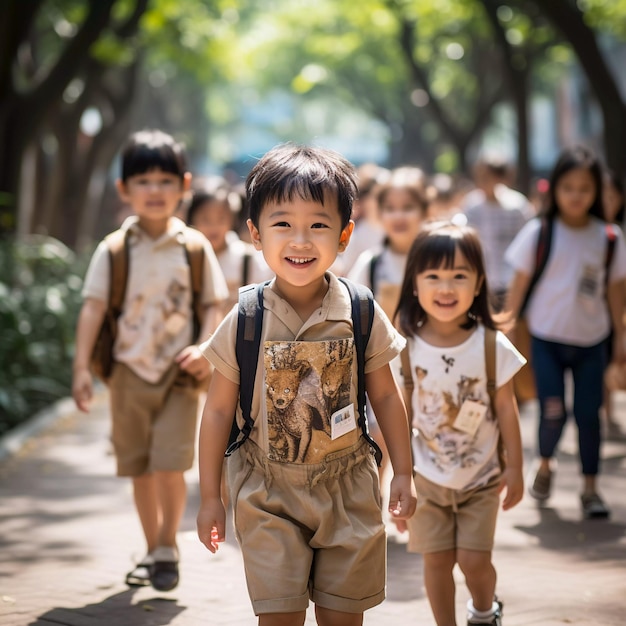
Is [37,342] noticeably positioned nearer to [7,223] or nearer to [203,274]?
[7,223]

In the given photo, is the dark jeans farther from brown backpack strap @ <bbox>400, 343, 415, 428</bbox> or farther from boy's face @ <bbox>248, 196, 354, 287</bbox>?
boy's face @ <bbox>248, 196, 354, 287</bbox>

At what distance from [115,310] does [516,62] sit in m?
17.8

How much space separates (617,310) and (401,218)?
1.29 meters

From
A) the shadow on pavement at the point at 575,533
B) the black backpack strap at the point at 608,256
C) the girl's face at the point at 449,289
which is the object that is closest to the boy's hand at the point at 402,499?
the girl's face at the point at 449,289

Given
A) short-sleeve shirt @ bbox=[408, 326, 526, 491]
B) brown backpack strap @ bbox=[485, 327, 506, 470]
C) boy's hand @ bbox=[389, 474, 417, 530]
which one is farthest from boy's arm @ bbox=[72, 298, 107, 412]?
boy's hand @ bbox=[389, 474, 417, 530]

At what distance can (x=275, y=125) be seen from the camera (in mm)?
72125

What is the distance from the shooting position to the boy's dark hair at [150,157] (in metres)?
5.54

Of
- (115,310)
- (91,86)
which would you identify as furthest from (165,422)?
(91,86)

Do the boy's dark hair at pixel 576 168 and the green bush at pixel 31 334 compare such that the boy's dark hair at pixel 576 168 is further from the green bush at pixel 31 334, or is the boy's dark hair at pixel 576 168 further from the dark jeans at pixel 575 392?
the green bush at pixel 31 334

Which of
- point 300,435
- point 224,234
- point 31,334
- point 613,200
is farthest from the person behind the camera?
point 31,334

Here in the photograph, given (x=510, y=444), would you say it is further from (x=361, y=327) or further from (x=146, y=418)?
(x=146, y=418)

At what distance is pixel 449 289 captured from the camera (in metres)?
4.63

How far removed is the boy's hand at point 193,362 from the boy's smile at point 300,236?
1666mm

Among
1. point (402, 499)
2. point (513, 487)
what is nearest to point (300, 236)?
point (402, 499)
